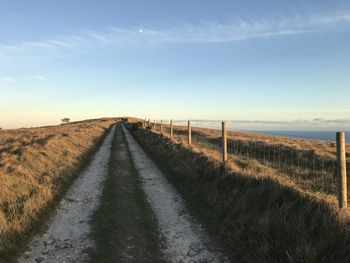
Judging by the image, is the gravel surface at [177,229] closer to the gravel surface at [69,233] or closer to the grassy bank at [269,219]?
the grassy bank at [269,219]

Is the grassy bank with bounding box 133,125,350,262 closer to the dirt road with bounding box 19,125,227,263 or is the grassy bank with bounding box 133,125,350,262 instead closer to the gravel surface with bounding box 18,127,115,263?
the dirt road with bounding box 19,125,227,263

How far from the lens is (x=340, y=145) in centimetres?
696

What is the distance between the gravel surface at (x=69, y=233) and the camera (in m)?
6.39

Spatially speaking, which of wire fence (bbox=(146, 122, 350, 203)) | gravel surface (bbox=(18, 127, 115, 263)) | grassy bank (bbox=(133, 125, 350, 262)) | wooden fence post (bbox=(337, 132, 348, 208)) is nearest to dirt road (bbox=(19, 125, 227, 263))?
gravel surface (bbox=(18, 127, 115, 263))

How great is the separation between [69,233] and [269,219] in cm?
459

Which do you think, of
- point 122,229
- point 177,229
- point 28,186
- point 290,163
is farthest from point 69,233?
point 290,163

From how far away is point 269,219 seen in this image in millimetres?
7270

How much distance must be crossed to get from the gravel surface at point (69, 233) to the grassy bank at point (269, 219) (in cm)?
302

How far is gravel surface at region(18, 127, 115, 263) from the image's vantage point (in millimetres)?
6387

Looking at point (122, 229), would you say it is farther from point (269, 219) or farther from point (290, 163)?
point (290, 163)

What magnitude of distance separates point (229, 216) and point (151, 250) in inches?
103

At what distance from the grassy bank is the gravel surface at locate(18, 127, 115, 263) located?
302 centimetres

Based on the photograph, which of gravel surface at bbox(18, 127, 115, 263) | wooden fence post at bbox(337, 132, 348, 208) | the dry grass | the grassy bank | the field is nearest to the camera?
the grassy bank

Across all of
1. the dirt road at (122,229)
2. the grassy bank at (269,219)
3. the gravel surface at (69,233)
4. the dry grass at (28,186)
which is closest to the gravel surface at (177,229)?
the dirt road at (122,229)
